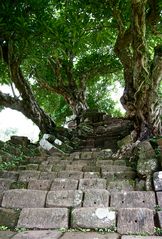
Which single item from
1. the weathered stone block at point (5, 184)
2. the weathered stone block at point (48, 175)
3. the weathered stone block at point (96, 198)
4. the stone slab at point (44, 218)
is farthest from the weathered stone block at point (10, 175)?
the weathered stone block at point (96, 198)

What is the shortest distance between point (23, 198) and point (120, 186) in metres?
1.13

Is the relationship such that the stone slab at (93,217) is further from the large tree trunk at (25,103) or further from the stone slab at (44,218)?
the large tree trunk at (25,103)

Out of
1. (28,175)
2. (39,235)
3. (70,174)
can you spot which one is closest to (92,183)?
(70,174)

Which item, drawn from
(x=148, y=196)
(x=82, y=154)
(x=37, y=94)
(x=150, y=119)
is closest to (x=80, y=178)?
(x=148, y=196)

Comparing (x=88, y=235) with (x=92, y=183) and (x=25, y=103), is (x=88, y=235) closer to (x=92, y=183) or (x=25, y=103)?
(x=92, y=183)

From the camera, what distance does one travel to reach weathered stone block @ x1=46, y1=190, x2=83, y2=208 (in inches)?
118

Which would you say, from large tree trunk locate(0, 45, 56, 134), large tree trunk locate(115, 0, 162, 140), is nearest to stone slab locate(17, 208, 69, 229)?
large tree trunk locate(115, 0, 162, 140)

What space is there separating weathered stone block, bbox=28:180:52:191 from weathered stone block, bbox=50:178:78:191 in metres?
0.06

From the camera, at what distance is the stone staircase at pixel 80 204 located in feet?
8.25

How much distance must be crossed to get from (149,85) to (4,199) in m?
3.97

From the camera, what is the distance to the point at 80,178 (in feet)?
12.3

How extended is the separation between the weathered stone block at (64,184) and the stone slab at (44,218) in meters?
0.57

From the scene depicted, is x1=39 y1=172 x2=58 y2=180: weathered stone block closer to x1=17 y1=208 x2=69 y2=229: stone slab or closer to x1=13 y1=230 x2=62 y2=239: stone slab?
x1=17 y1=208 x2=69 y2=229: stone slab

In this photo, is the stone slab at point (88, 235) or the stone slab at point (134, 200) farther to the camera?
the stone slab at point (134, 200)
